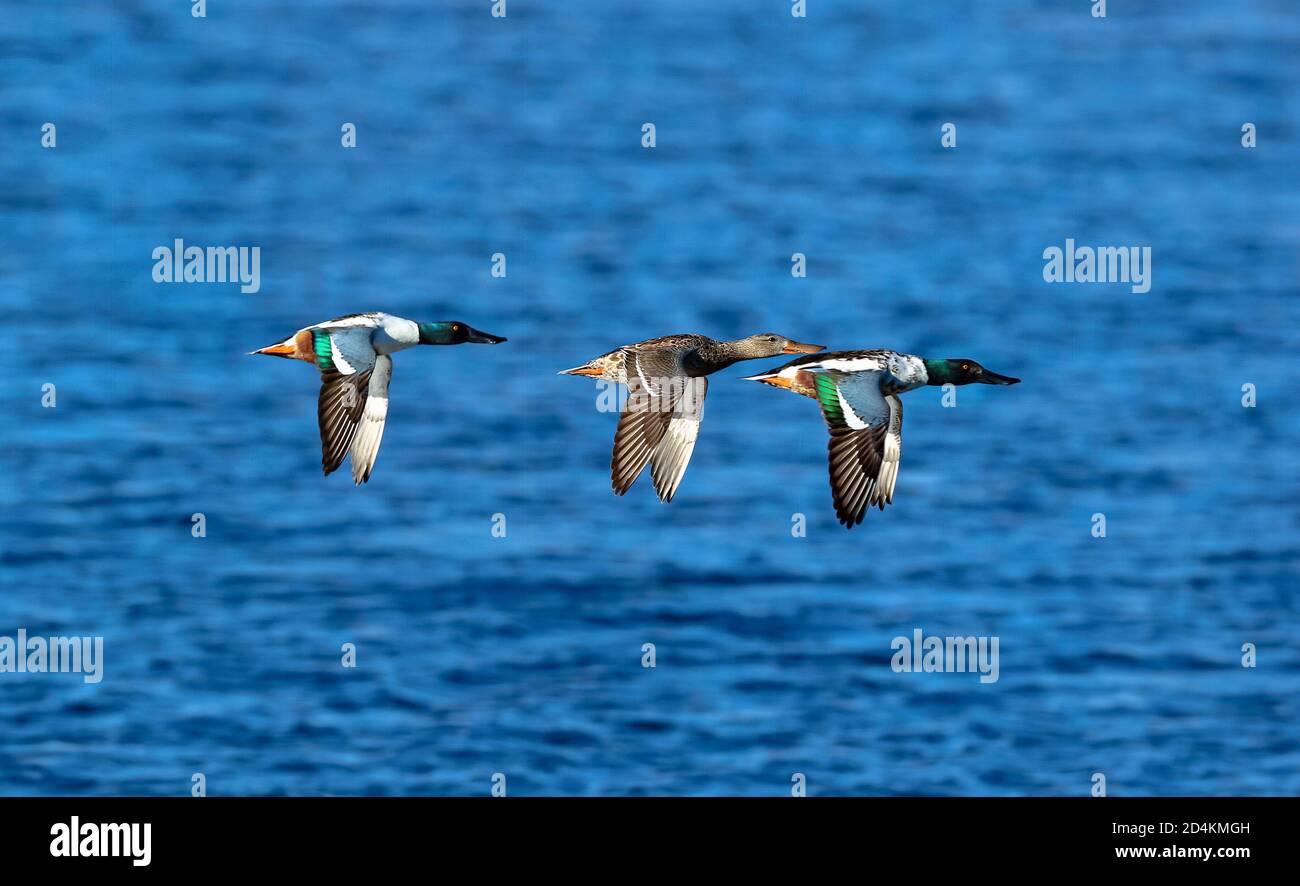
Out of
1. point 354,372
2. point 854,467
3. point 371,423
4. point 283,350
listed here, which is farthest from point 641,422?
point 283,350

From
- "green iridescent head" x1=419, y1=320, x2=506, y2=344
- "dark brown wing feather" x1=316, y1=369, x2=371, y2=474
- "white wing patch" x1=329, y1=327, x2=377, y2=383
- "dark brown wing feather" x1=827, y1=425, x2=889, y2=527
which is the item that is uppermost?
"green iridescent head" x1=419, y1=320, x2=506, y2=344

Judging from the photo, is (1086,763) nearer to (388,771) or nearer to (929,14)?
(388,771)

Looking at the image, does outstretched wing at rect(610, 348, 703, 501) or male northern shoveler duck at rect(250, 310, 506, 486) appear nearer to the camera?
male northern shoveler duck at rect(250, 310, 506, 486)

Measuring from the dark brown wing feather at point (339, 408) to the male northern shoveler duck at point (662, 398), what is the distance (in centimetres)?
160

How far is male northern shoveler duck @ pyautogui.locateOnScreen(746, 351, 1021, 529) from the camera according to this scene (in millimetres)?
18172

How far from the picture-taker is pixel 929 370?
20.6 m

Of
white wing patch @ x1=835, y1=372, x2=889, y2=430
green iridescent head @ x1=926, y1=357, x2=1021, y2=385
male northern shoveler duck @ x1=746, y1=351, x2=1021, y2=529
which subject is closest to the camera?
male northern shoveler duck @ x1=746, y1=351, x2=1021, y2=529

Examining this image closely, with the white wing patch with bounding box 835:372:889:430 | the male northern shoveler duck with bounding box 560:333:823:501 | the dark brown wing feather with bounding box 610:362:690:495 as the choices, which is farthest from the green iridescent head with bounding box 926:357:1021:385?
the dark brown wing feather with bounding box 610:362:690:495

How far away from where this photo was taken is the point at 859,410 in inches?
734

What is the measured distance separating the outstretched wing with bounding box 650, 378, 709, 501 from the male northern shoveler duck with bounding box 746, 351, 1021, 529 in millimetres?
532

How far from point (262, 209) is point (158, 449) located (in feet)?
46.6

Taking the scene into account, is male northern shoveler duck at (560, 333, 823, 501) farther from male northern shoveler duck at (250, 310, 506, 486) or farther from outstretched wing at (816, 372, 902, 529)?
male northern shoveler duck at (250, 310, 506, 486)

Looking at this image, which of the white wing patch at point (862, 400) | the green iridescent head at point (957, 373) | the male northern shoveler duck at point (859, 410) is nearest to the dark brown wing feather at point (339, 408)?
the male northern shoveler duck at point (859, 410)

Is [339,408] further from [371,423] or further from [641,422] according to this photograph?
[641,422]
